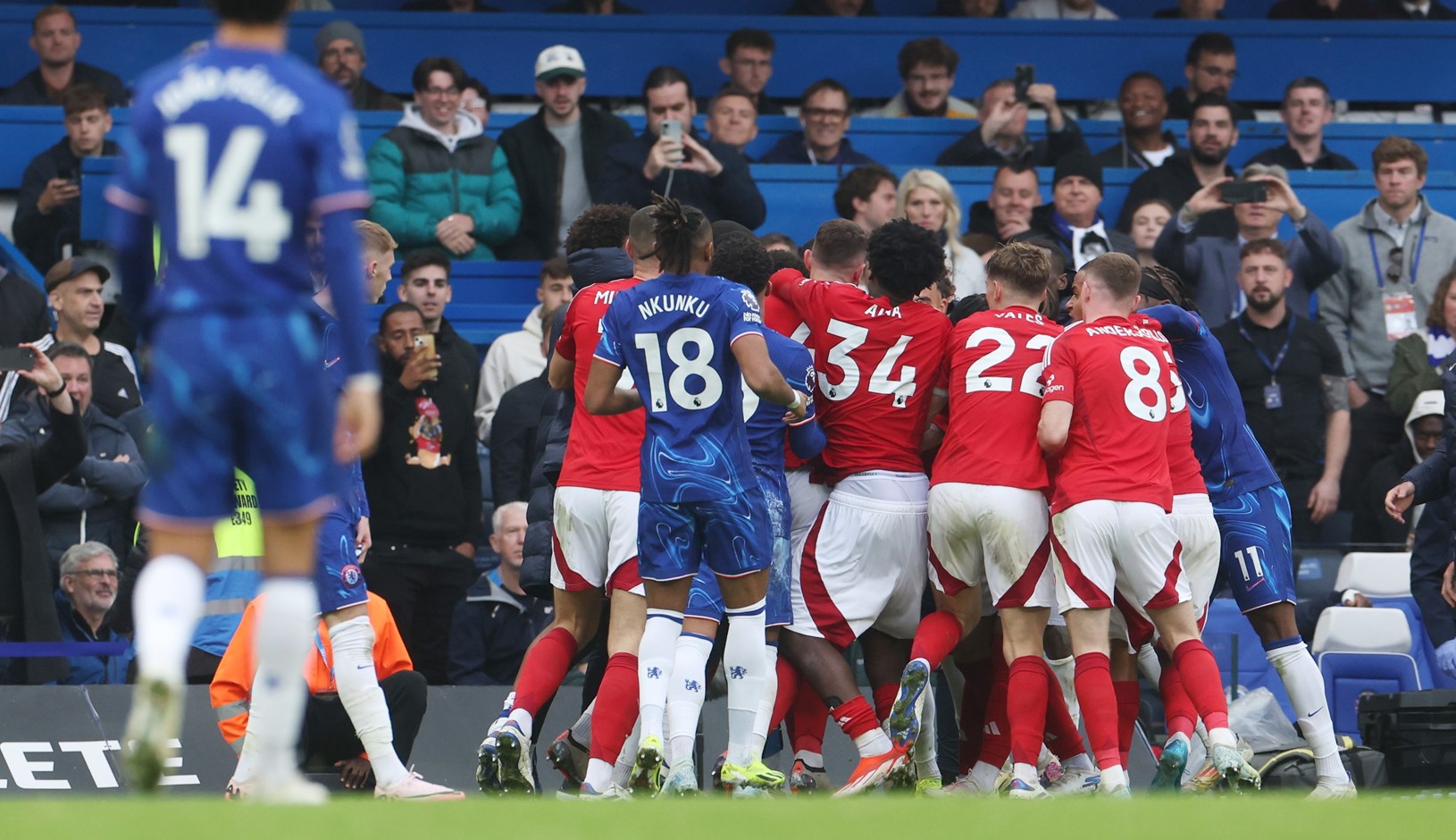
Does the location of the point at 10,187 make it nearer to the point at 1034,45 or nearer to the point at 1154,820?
the point at 1034,45

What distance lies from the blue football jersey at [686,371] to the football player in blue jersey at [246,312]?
Result: 7.69 ft

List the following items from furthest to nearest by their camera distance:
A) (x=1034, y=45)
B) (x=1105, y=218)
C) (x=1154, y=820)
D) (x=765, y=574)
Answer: (x=1034, y=45) → (x=1105, y=218) → (x=765, y=574) → (x=1154, y=820)

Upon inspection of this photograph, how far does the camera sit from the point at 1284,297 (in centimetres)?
1077

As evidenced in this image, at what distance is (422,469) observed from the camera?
9461 millimetres

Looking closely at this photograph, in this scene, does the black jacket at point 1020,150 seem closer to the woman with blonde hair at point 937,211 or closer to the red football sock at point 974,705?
the woman with blonde hair at point 937,211

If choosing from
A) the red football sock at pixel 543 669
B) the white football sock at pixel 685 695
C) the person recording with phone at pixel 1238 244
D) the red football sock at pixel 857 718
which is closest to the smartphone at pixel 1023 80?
the person recording with phone at pixel 1238 244

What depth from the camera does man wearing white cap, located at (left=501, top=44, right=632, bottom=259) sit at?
11.2 m

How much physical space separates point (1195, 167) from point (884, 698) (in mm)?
5337

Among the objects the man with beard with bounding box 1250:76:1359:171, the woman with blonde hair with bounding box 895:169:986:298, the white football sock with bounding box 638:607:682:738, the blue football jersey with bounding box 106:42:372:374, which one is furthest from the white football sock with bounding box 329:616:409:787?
the man with beard with bounding box 1250:76:1359:171

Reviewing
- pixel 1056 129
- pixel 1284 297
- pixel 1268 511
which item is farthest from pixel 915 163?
pixel 1268 511

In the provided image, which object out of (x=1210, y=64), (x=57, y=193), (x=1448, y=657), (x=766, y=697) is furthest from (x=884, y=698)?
(x=1210, y=64)

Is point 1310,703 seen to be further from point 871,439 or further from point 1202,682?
point 871,439

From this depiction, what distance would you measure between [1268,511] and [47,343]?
578 centimetres

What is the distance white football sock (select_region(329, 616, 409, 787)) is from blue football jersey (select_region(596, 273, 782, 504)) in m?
1.15
